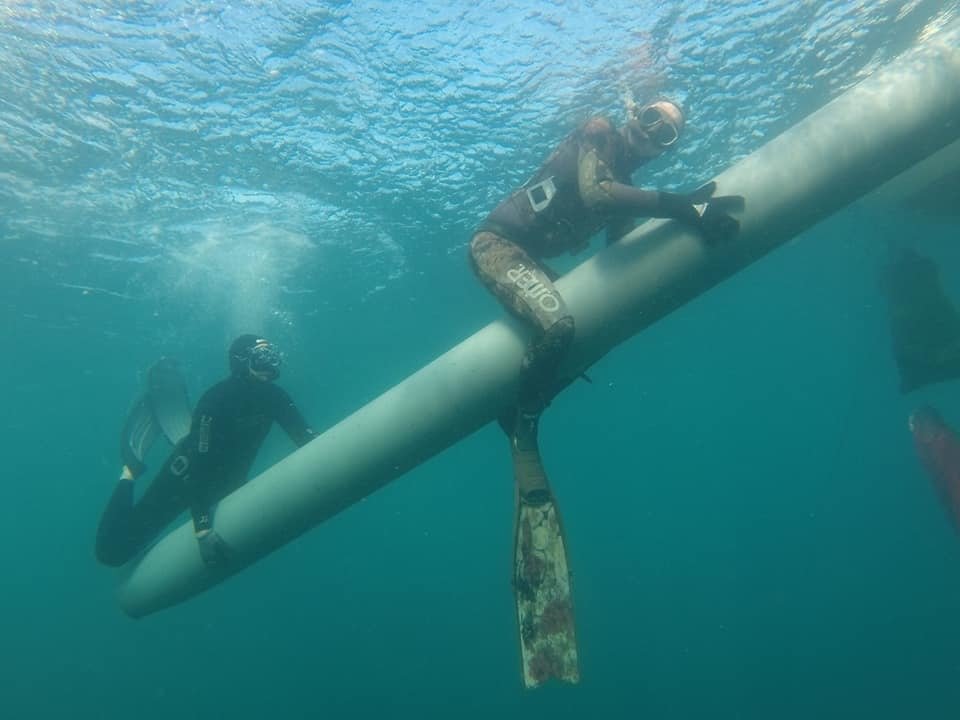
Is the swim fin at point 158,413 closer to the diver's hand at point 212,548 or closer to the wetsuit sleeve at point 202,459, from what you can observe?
the wetsuit sleeve at point 202,459

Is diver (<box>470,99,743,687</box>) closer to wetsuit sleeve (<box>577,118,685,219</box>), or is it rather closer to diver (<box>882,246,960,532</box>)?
wetsuit sleeve (<box>577,118,685,219</box>)

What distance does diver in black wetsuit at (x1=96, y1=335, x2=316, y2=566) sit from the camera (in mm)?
7266

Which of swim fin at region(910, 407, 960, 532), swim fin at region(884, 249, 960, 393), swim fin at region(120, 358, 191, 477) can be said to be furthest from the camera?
swim fin at region(884, 249, 960, 393)

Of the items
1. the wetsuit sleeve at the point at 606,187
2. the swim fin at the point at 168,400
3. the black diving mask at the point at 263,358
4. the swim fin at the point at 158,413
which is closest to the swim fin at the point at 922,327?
the wetsuit sleeve at the point at 606,187

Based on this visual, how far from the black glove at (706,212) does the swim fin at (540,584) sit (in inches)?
90.8

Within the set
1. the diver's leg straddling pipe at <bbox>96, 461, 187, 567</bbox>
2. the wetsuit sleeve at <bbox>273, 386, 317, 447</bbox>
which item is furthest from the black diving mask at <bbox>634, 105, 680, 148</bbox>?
the diver's leg straddling pipe at <bbox>96, 461, 187, 567</bbox>

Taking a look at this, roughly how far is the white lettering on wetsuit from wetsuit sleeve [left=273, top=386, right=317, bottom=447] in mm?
3825

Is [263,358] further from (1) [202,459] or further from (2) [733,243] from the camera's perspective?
(2) [733,243]

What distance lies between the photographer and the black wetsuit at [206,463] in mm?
7398

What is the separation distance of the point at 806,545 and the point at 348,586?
4316 centimetres

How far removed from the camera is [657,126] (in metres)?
5.29

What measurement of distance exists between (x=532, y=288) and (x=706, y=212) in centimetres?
156

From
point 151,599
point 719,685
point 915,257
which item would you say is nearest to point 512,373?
Result: point 151,599

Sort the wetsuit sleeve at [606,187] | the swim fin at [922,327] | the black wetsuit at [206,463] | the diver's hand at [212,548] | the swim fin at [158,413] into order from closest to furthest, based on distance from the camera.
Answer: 1. the wetsuit sleeve at [606,187]
2. the diver's hand at [212,548]
3. the black wetsuit at [206,463]
4. the swim fin at [158,413]
5. the swim fin at [922,327]
